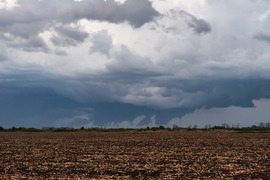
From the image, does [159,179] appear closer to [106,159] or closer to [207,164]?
[207,164]

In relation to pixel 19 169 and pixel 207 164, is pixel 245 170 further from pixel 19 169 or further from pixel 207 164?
pixel 19 169

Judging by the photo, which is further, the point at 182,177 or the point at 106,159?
the point at 106,159

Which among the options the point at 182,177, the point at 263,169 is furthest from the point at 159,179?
the point at 263,169

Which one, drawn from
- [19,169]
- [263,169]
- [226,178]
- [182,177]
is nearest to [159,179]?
[182,177]

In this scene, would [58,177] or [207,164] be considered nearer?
[58,177]

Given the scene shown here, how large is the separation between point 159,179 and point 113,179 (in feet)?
9.78

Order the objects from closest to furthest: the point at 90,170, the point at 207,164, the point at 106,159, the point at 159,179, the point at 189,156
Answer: the point at 159,179, the point at 90,170, the point at 207,164, the point at 106,159, the point at 189,156

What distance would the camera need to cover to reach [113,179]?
21.5 meters

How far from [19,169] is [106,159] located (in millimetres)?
7914

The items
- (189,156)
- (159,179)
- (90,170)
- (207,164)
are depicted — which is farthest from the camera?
(189,156)

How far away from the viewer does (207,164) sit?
27281 mm

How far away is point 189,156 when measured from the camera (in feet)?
106

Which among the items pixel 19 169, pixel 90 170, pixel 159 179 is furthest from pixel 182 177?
pixel 19 169

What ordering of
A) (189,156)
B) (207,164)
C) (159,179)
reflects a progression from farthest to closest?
(189,156) < (207,164) < (159,179)
